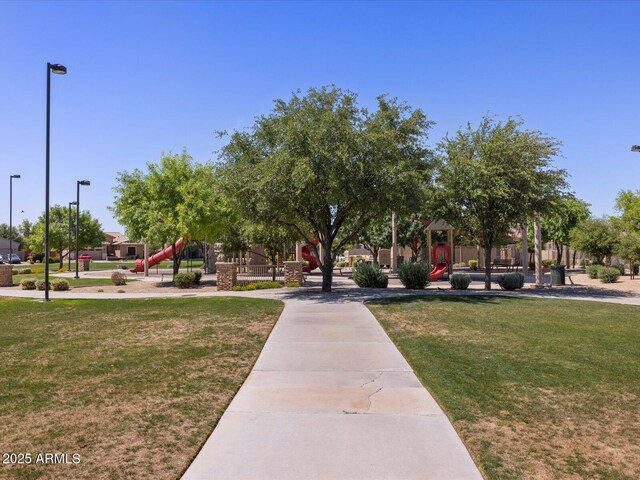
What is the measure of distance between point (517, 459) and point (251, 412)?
3.09m

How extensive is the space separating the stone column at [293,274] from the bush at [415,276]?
5.28 metres

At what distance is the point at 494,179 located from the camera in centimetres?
2177

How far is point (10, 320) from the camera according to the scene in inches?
571

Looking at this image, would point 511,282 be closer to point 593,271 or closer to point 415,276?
point 415,276

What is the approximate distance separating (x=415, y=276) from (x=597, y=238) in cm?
2088

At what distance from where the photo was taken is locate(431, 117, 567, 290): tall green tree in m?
22.2

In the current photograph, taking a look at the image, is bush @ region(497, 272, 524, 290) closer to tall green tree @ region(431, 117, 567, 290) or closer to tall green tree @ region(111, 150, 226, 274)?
tall green tree @ region(431, 117, 567, 290)

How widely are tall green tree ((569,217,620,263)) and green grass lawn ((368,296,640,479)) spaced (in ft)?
82.1

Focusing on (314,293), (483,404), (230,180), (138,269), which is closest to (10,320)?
(230,180)

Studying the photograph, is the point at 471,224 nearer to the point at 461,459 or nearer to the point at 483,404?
the point at 483,404

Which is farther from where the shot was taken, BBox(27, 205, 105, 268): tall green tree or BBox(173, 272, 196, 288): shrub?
BBox(27, 205, 105, 268): tall green tree

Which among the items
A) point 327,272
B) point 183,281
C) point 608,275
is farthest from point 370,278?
point 608,275

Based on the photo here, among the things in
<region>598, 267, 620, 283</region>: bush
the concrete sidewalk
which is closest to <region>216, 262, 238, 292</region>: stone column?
the concrete sidewalk

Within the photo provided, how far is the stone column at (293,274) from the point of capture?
84.6ft
